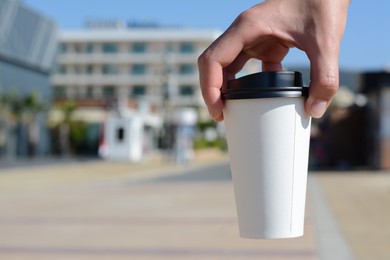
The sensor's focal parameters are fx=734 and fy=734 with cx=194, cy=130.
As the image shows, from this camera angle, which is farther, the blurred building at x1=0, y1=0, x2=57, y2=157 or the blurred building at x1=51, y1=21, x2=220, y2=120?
the blurred building at x1=51, y1=21, x2=220, y2=120

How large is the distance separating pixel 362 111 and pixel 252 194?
34.5 metres

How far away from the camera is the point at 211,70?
6.59 feet

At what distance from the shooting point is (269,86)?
6.66 ft

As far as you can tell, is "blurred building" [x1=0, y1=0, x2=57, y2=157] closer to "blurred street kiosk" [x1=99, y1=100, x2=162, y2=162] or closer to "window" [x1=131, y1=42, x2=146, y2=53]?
"blurred street kiosk" [x1=99, y1=100, x2=162, y2=162]

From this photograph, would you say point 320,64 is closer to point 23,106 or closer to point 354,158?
point 354,158

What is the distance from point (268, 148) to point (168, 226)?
31.1 ft

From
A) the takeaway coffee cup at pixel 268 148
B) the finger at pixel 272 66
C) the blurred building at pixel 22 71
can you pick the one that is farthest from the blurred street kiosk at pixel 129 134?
the takeaway coffee cup at pixel 268 148

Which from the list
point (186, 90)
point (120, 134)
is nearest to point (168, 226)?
point (120, 134)

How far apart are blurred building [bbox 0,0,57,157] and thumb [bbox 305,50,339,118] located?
51.4 meters

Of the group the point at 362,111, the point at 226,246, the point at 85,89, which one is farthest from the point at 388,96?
the point at 85,89

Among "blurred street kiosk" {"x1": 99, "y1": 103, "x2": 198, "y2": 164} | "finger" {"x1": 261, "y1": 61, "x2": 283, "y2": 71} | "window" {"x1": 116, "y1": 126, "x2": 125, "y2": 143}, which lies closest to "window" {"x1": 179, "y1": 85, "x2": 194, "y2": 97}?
"blurred street kiosk" {"x1": 99, "y1": 103, "x2": 198, "y2": 164}

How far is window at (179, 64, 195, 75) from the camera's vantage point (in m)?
82.9

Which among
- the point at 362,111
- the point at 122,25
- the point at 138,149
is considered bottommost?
the point at 138,149

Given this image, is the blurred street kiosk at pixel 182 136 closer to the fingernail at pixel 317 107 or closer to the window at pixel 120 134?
the window at pixel 120 134
